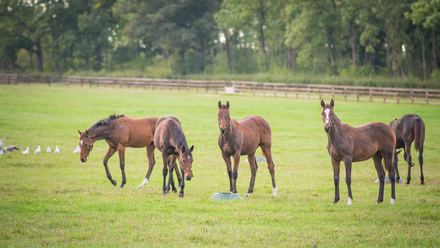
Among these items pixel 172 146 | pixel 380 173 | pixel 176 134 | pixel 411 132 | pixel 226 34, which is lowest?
pixel 380 173

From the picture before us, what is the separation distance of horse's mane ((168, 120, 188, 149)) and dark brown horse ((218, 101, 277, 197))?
888mm

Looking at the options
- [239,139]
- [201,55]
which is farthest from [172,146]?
[201,55]

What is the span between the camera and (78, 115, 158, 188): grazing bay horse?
1135 centimetres

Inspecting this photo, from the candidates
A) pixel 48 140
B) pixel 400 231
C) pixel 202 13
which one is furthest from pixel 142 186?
pixel 202 13

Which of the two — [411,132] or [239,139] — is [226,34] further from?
[239,139]

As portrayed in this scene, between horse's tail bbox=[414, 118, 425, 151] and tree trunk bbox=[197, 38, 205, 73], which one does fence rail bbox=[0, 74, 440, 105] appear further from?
horse's tail bbox=[414, 118, 425, 151]

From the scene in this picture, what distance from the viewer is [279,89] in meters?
48.6

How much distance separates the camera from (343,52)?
61906 millimetres

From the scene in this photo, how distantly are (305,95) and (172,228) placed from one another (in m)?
41.3

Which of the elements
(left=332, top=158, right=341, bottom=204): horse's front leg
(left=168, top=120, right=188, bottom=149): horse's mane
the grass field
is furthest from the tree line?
(left=168, top=120, right=188, bottom=149): horse's mane

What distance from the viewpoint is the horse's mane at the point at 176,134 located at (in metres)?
9.88

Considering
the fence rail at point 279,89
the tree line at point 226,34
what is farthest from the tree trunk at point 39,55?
the fence rail at point 279,89

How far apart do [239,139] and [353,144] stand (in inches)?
98.5

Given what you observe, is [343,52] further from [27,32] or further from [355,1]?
[27,32]
